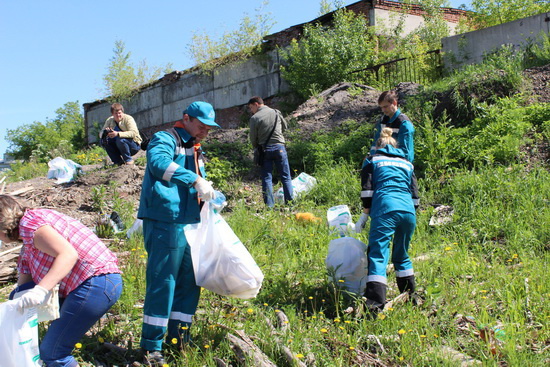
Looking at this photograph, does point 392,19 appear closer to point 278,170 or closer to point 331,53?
point 331,53

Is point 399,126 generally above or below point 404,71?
below

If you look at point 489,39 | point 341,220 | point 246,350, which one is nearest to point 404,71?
point 489,39

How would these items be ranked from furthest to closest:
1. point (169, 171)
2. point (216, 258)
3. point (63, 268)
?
point (216, 258) < point (169, 171) < point (63, 268)

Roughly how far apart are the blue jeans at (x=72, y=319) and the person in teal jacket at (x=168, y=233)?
1.35 feet

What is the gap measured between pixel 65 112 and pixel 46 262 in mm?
40234

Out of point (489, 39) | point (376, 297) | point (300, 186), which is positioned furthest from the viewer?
point (489, 39)

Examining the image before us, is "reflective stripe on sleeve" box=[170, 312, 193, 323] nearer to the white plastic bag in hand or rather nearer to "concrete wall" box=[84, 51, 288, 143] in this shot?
the white plastic bag in hand

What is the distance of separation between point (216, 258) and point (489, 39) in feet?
35.3

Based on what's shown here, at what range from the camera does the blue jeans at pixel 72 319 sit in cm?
295

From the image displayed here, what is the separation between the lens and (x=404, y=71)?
12766 millimetres

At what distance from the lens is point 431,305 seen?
410 cm

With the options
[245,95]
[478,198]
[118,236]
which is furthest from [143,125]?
[478,198]

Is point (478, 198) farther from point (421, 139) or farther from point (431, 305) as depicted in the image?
point (431, 305)

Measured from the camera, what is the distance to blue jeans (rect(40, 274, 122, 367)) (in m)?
2.95
